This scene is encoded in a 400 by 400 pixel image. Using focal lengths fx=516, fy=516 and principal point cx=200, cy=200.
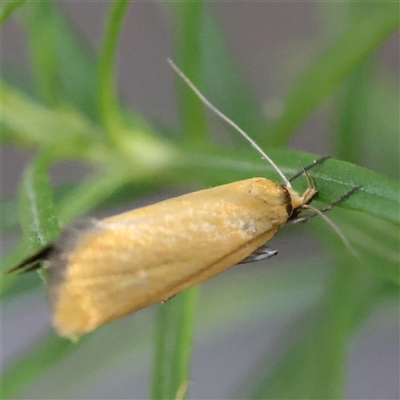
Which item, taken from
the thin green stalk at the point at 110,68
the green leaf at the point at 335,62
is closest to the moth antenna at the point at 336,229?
the green leaf at the point at 335,62

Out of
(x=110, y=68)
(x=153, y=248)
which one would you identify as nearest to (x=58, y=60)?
(x=110, y=68)

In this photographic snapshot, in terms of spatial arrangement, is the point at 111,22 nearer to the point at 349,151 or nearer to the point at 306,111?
the point at 306,111

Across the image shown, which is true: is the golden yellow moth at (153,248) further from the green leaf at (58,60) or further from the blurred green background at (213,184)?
the green leaf at (58,60)

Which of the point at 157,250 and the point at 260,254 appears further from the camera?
the point at 260,254

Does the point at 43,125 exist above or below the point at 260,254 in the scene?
above

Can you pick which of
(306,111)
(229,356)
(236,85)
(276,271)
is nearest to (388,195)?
(306,111)

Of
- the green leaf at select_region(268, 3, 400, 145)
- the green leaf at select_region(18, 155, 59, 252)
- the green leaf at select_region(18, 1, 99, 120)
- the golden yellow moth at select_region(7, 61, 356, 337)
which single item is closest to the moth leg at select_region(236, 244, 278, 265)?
the golden yellow moth at select_region(7, 61, 356, 337)

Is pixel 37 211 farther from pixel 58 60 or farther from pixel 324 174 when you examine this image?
pixel 58 60
